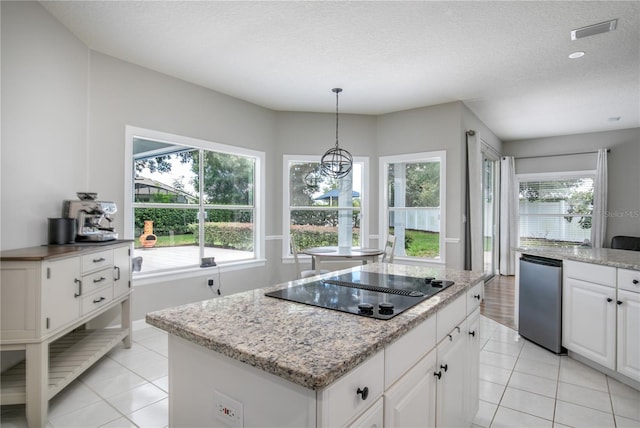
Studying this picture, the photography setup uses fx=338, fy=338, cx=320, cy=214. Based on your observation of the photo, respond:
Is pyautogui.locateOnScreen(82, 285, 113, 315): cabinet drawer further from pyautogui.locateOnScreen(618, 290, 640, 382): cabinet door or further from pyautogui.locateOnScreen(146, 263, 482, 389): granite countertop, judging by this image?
pyautogui.locateOnScreen(618, 290, 640, 382): cabinet door

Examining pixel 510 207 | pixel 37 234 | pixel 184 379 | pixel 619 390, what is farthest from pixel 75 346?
pixel 510 207

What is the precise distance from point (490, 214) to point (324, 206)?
3.48 metres

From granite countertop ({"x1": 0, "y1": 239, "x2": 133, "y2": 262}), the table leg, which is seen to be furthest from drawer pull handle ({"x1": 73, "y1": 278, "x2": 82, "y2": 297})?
the table leg

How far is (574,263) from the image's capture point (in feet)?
9.31

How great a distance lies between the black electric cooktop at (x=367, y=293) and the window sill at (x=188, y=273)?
103 inches

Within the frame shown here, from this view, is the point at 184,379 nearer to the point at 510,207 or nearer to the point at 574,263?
the point at 574,263

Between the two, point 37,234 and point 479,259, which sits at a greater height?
point 37,234

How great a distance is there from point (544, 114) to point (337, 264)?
3945 millimetres

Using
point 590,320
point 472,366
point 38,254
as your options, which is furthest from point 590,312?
point 38,254

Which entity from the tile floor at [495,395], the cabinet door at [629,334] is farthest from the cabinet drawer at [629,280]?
the tile floor at [495,395]

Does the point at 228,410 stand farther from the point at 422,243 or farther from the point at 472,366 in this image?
the point at 422,243

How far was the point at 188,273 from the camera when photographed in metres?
4.04

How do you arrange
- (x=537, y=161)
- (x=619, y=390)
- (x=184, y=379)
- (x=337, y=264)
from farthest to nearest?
(x=537, y=161), (x=337, y=264), (x=619, y=390), (x=184, y=379)

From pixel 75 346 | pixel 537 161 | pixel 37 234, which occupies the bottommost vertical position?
pixel 75 346
